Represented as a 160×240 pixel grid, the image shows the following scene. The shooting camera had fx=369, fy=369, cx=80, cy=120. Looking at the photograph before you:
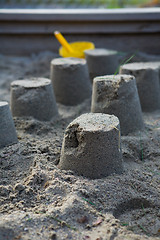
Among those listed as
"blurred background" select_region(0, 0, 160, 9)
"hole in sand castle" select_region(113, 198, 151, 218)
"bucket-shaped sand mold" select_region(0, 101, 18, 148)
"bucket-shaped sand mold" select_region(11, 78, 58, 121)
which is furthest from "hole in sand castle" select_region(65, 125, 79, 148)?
"blurred background" select_region(0, 0, 160, 9)

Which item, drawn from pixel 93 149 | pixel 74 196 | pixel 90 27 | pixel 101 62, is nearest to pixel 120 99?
pixel 93 149

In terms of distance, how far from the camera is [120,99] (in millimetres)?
2740

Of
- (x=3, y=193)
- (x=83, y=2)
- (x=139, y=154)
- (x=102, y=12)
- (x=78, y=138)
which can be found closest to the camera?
(x=3, y=193)

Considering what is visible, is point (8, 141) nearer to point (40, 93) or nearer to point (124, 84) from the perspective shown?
point (40, 93)

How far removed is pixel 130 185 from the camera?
2.12m

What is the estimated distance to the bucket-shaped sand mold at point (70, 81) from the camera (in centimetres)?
350

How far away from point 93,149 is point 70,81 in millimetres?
1507

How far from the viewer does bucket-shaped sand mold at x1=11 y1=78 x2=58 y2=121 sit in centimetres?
305

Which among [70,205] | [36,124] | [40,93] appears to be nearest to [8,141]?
[36,124]

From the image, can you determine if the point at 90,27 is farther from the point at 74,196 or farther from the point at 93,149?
the point at 74,196

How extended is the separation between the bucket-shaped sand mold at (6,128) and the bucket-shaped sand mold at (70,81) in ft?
3.34

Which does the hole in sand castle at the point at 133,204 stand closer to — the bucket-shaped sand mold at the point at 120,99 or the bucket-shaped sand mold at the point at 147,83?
the bucket-shaped sand mold at the point at 120,99

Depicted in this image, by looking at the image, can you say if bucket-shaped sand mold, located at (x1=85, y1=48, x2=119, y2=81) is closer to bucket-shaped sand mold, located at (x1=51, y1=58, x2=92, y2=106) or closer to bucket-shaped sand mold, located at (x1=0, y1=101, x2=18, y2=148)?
bucket-shaped sand mold, located at (x1=51, y1=58, x2=92, y2=106)

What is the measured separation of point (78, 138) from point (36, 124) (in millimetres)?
853
